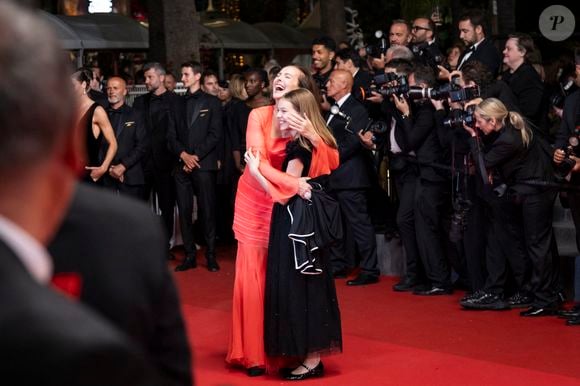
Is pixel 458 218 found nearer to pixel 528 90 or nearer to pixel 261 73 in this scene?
pixel 528 90

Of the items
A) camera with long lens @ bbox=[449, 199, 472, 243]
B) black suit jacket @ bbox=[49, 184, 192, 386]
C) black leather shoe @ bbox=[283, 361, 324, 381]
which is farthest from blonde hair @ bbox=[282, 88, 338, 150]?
black suit jacket @ bbox=[49, 184, 192, 386]

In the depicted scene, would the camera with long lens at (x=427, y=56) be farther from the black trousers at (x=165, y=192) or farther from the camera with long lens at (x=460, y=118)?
the black trousers at (x=165, y=192)

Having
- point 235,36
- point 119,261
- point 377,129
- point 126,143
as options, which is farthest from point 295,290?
point 235,36

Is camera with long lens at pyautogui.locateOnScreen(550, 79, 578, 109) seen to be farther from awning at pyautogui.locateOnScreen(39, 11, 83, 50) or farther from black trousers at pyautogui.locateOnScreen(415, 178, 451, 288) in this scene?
awning at pyautogui.locateOnScreen(39, 11, 83, 50)

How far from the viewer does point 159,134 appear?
1200 cm

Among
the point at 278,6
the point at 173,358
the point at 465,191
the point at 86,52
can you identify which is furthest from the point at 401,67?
the point at 278,6

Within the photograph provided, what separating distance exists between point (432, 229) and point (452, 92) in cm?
142

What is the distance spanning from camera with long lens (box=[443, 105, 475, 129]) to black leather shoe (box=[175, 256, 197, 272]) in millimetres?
3581

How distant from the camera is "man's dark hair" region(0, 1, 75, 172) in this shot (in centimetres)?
133

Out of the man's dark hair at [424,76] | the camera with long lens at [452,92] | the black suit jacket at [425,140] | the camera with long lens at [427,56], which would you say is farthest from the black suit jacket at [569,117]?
the camera with long lens at [427,56]

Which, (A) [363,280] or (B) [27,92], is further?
(A) [363,280]

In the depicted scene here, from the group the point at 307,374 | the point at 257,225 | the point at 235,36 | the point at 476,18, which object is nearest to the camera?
the point at 307,374

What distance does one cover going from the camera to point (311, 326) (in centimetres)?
718

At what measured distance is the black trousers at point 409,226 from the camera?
1028 cm
